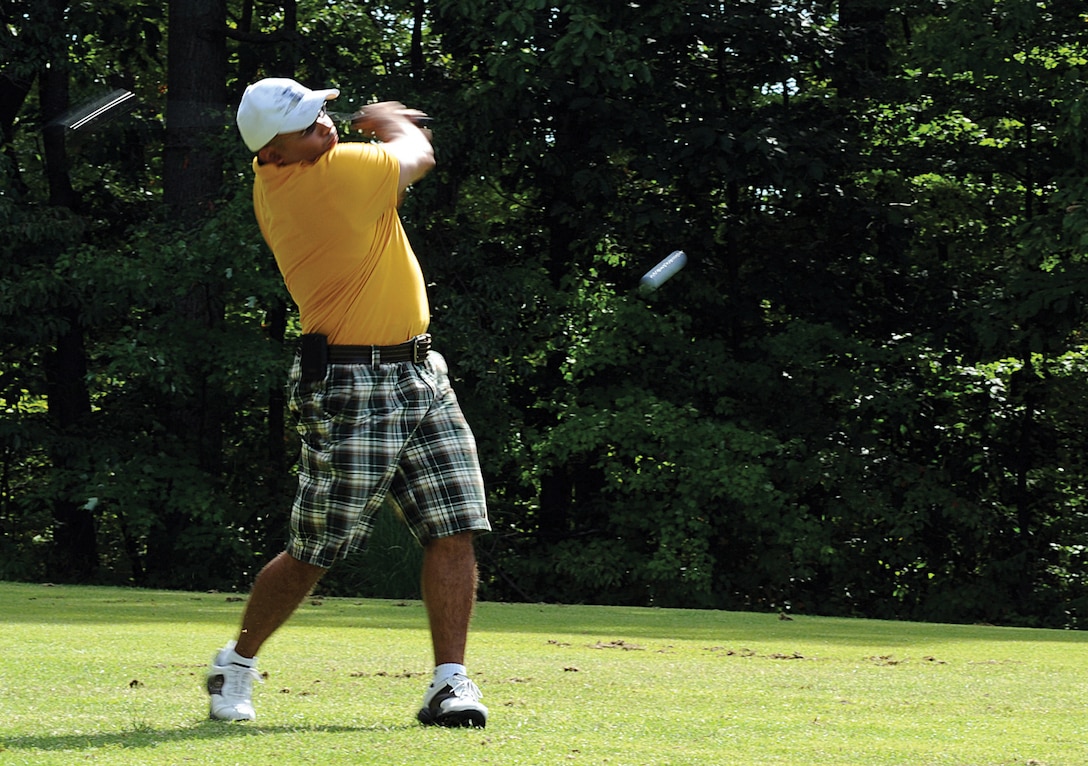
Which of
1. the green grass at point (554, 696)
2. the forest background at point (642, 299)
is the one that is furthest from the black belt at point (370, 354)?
the forest background at point (642, 299)

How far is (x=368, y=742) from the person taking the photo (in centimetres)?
424

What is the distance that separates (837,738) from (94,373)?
13225mm

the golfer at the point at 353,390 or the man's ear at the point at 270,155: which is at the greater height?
the man's ear at the point at 270,155

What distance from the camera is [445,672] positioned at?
469 centimetres

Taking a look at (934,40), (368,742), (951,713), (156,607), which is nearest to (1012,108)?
(934,40)

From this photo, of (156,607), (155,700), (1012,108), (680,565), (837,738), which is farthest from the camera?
(1012,108)

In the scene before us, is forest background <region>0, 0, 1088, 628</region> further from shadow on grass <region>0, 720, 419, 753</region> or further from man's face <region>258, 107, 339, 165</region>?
shadow on grass <region>0, 720, 419, 753</region>

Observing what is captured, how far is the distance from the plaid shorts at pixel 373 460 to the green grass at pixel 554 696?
0.56 m

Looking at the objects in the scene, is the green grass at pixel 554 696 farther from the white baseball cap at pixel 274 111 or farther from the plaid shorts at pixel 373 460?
the white baseball cap at pixel 274 111

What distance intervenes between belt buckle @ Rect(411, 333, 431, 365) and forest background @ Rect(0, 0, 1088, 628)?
11.3 metres

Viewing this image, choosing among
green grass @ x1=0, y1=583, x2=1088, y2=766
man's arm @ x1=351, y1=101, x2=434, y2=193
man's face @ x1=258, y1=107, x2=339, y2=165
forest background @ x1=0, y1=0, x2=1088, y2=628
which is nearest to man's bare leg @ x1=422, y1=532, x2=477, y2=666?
green grass @ x1=0, y1=583, x2=1088, y2=766

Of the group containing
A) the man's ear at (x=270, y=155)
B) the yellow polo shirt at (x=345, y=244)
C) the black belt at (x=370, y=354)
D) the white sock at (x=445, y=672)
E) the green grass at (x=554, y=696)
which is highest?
the man's ear at (x=270, y=155)

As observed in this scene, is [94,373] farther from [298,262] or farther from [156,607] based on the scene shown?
[298,262]

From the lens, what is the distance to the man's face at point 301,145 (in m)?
4.70
